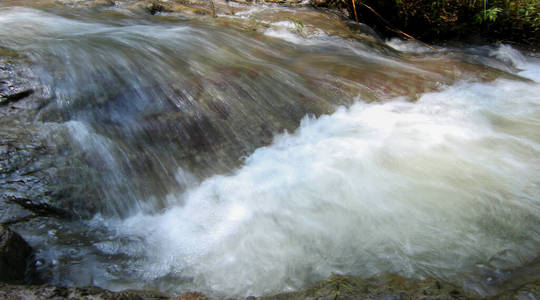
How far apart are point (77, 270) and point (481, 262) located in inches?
94.3

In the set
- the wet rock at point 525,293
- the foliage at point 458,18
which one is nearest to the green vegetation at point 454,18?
the foliage at point 458,18

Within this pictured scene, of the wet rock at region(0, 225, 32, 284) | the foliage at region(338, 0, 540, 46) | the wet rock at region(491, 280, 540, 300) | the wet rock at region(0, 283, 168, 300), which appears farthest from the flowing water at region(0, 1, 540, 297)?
the foliage at region(338, 0, 540, 46)

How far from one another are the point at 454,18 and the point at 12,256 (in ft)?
22.6

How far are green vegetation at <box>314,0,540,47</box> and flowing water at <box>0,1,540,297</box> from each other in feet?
5.25

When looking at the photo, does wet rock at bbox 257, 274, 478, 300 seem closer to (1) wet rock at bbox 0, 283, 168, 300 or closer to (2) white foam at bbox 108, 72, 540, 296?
(2) white foam at bbox 108, 72, 540, 296

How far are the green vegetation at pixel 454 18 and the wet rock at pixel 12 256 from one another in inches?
243

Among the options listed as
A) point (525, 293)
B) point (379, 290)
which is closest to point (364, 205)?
point (379, 290)

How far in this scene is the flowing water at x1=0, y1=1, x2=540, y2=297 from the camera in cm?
222

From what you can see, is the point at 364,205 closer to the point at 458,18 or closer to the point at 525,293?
the point at 525,293

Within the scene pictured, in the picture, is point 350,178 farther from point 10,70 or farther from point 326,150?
point 10,70

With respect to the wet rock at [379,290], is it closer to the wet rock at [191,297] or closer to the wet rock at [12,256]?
the wet rock at [191,297]

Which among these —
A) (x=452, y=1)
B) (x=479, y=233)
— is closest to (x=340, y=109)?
(x=479, y=233)

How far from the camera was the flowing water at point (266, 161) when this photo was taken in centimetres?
222

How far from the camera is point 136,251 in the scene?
2.39 meters
